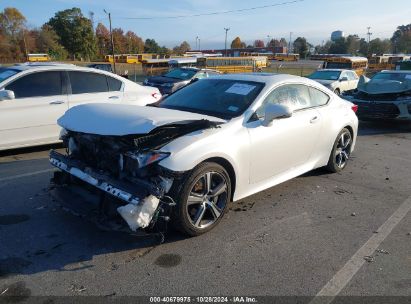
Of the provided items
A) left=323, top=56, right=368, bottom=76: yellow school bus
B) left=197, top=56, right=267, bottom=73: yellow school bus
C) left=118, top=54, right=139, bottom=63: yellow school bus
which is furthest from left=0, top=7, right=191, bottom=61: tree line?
left=323, top=56, right=368, bottom=76: yellow school bus

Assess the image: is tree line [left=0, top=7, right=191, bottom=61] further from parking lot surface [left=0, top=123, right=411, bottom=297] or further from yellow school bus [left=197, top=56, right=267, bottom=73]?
parking lot surface [left=0, top=123, right=411, bottom=297]

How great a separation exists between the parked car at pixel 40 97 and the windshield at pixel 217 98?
2.59 metres

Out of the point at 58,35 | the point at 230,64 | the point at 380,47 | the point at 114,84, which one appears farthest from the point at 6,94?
the point at 380,47

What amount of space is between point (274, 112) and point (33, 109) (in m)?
4.29

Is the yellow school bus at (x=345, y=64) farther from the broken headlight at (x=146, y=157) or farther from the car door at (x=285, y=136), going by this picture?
the broken headlight at (x=146, y=157)

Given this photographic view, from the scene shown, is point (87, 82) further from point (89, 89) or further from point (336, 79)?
point (336, 79)

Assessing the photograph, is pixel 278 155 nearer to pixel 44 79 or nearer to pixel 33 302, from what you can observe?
pixel 33 302

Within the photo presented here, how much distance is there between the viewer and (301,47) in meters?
121

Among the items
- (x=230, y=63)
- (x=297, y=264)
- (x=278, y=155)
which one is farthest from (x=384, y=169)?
(x=230, y=63)

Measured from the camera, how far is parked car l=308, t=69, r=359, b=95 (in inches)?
659

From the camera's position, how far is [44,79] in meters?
6.84

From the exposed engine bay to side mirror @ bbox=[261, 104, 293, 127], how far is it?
26.7 inches

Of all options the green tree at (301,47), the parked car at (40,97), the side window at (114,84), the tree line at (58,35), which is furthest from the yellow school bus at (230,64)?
the green tree at (301,47)

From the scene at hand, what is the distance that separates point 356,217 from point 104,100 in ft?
16.4
